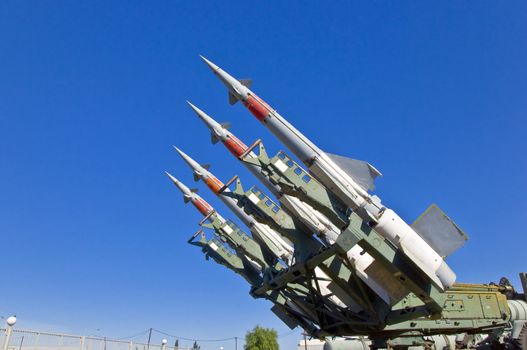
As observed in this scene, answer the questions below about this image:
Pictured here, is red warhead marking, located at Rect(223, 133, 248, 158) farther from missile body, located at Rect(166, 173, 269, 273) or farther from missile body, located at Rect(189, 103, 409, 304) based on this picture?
missile body, located at Rect(166, 173, 269, 273)

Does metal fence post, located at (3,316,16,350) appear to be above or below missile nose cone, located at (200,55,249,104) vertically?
below

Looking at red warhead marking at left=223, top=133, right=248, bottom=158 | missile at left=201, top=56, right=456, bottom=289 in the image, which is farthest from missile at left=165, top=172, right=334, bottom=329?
missile at left=201, top=56, right=456, bottom=289

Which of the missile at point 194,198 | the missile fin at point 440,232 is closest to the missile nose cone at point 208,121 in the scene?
the missile at point 194,198

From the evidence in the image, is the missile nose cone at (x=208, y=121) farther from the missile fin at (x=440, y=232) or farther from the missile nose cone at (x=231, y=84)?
the missile fin at (x=440, y=232)

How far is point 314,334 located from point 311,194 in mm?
5792

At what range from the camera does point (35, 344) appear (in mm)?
8820

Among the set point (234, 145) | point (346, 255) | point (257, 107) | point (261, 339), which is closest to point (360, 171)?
point (346, 255)

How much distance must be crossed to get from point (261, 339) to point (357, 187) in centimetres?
2685

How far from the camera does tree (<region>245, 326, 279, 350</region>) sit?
106 ft

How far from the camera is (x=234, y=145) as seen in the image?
1288 cm

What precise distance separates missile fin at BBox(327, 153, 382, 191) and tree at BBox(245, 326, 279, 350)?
26371 mm

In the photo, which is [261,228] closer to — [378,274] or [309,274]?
[309,274]

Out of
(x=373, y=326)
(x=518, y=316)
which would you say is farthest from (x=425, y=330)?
(x=518, y=316)

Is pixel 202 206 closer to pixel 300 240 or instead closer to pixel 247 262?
pixel 247 262
